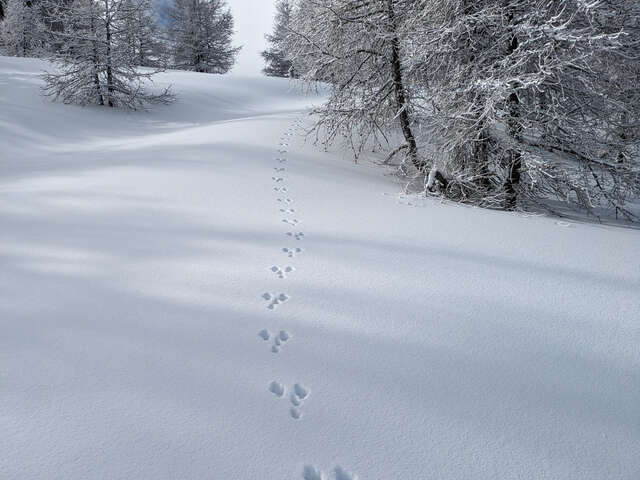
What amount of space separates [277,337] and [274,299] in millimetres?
477

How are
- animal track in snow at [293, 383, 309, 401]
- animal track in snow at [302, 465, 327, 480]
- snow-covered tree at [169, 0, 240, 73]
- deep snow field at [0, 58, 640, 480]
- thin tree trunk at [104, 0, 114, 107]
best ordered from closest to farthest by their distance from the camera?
animal track in snow at [302, 465, 327, 480], deep snow field at [0, 58, 640, 480], animal track in snow at [293, 383, 309, 401], thin tree trunk at [104, 0, 114, 107], snow-covered tree at [169, 0, 240, 73]

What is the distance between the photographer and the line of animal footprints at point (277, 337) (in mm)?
2568

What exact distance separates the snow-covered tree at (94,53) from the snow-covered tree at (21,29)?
36.8ft

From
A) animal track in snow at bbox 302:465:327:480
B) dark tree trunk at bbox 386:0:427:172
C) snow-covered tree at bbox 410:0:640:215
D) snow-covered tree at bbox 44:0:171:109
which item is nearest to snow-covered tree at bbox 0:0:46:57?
snow-covered tree at bbox 44:0:171:109

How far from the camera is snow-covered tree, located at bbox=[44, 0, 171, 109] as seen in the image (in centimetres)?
1272

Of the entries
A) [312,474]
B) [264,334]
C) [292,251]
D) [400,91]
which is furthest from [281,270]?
[400,91]

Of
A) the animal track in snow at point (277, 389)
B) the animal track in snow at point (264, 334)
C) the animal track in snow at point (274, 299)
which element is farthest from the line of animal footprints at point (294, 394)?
the animal track in snow at point (274, 299)

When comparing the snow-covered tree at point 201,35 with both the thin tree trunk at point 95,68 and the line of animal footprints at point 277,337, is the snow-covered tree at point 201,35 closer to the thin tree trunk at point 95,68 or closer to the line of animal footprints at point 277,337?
the thin tree trunk at point 95,68

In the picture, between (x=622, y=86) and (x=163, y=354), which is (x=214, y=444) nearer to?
(x=163, y=354)

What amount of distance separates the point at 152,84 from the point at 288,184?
12685 millimetres

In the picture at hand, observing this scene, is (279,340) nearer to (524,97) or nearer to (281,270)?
(281,270)

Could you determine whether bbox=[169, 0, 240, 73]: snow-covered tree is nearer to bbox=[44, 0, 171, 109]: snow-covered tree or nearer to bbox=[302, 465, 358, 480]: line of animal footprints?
bbox=[44, 0, 171, 109]: snow-covered tree

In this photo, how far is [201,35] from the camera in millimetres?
25594

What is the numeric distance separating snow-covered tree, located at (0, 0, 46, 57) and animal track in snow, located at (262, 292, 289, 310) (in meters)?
25.2
